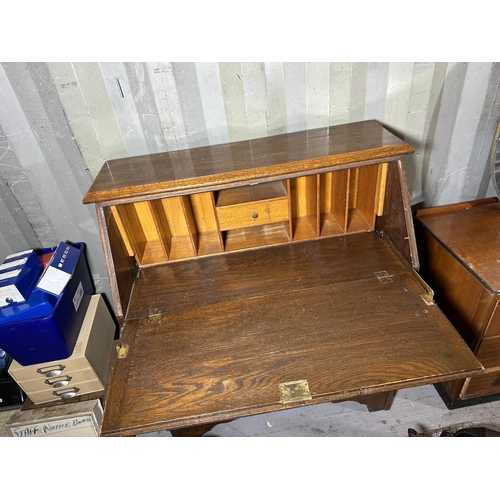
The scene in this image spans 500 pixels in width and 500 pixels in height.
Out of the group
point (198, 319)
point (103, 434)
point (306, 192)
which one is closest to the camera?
point (103, 434)

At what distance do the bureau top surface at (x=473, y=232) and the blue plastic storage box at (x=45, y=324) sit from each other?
173cm

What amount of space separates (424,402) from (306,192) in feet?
4.10

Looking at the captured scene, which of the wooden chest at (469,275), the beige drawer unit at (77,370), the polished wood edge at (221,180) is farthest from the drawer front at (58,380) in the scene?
the wooden chest at (469,275)

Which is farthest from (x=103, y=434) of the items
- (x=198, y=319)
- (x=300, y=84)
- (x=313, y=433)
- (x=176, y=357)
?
(x=300, y=84)

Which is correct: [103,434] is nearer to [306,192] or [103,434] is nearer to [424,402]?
[306,192]

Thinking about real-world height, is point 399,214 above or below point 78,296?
above

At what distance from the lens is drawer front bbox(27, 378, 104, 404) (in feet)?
5.90

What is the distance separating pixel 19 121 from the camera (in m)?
1.48

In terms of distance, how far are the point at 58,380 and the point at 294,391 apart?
1299 mm

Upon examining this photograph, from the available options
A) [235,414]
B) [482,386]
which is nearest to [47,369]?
[235,414]

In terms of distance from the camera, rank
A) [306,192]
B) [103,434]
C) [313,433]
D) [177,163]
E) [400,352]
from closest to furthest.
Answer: [103,434], [400,352], [177,163], [306,192], [313,433]

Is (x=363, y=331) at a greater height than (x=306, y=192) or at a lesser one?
lesser

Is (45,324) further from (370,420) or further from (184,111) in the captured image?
(370,420)

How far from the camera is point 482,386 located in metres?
1.72
